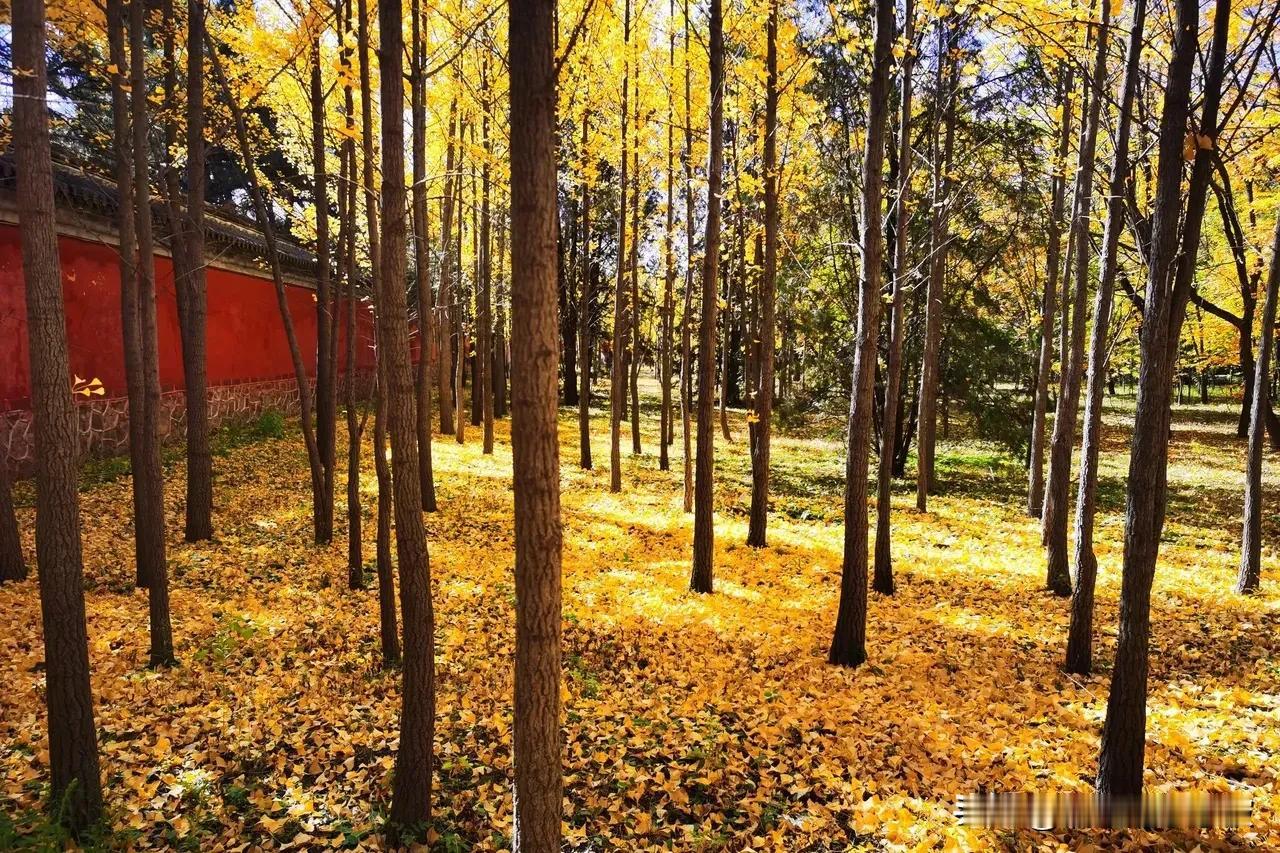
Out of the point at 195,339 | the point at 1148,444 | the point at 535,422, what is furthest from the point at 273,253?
the point at 1148,444

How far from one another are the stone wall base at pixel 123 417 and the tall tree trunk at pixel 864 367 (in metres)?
7.67

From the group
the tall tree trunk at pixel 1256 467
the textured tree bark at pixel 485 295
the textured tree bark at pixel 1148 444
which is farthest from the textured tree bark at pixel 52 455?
the tall tree trunk at pixel 1256 467

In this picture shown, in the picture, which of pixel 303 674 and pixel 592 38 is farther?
pixel 592 38

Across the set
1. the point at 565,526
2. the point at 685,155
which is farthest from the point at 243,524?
the point at 685,155

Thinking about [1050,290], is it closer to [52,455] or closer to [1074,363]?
[1074,363]

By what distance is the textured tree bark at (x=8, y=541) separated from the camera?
7441 mm

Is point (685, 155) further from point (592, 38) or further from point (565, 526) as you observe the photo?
point (565, 526)

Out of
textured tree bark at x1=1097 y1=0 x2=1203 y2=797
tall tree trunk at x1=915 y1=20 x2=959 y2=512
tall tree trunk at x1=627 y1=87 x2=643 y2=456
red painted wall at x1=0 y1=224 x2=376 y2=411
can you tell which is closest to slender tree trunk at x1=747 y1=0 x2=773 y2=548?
tall tree trunk at x1=915 y1=20 x2=959 y2=512

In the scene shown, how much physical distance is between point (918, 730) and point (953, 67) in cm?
961

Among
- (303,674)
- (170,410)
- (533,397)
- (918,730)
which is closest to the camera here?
(533,397)

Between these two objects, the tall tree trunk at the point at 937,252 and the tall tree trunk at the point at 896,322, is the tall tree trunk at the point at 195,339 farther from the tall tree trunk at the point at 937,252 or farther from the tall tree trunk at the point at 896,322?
the tall tree trunk at the point at 937,252

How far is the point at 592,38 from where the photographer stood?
1138cm

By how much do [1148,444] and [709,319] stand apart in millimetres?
5144

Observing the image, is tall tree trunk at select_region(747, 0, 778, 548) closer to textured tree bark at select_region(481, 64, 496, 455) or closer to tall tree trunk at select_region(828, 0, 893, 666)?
tall tree trunk at select_region(828, 0, 893, 666)
